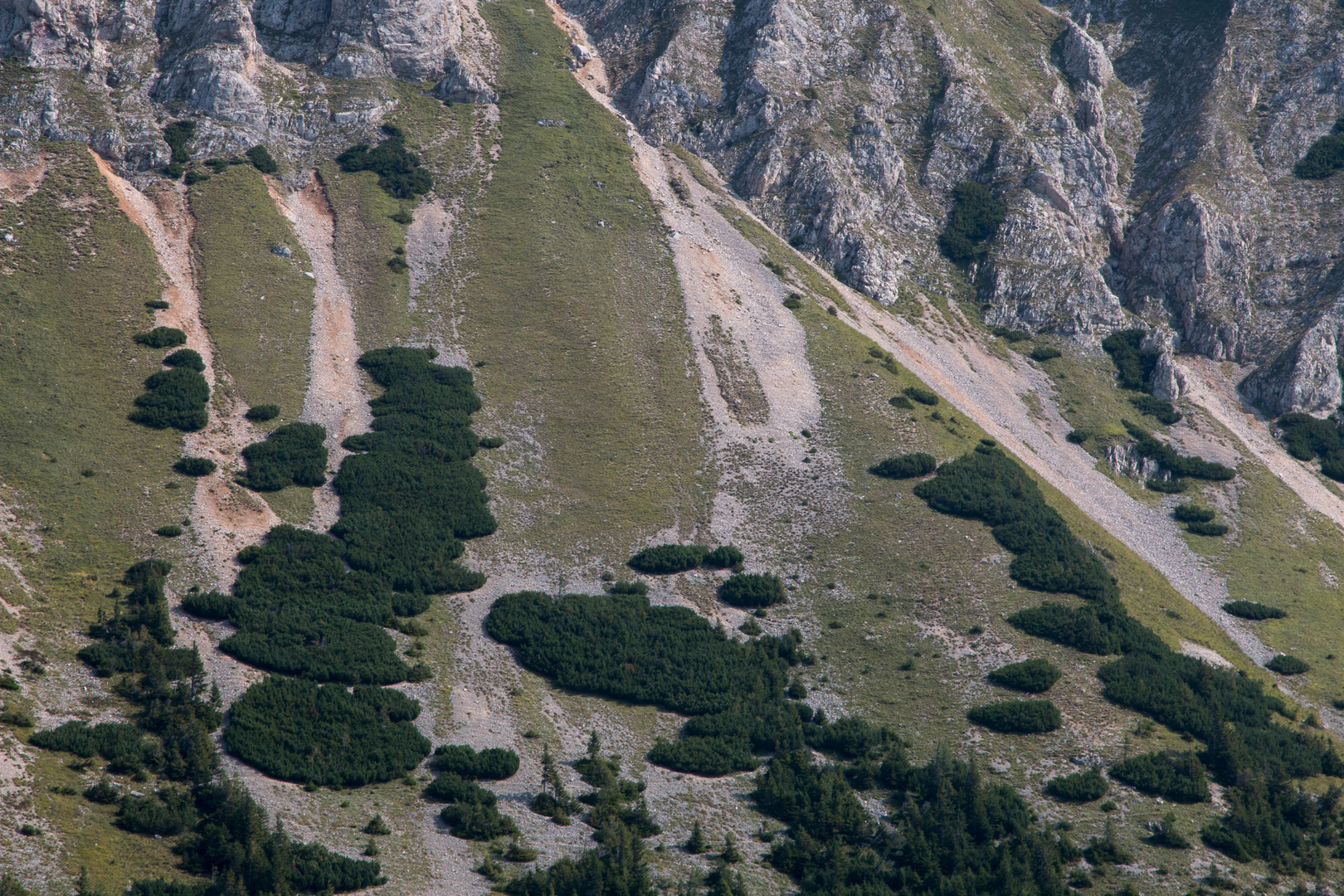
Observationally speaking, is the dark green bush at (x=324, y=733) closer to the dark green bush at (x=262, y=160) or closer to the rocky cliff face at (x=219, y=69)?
the rocky cliff face at (x=219, y=69)

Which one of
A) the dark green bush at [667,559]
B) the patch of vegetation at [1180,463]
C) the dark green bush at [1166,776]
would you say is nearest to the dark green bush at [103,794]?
the dark green bush at [667,559]

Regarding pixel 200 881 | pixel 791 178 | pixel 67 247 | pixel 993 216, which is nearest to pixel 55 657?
pixel 200 881

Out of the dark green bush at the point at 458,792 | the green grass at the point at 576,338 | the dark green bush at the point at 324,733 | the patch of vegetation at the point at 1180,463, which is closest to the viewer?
the dark green bush at the point at 324,733

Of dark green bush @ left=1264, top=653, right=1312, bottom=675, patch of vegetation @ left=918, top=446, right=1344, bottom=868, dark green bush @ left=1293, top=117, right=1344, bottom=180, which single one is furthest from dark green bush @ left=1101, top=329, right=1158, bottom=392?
patch of vegetation @ left=918, top=446, right=1344, bottom=868

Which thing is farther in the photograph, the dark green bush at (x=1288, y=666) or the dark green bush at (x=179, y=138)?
the dark green bush at (x=179, y=138)

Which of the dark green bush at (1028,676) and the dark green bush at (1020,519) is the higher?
the dark green bush at (1020,519)

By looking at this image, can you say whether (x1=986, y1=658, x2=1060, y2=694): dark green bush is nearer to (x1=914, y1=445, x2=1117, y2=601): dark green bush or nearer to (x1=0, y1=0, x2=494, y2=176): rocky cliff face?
(x1=914, y1=445, x2=1117, y2=601): dark green bush

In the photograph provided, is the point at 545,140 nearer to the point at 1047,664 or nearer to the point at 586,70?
the point at 586,70
